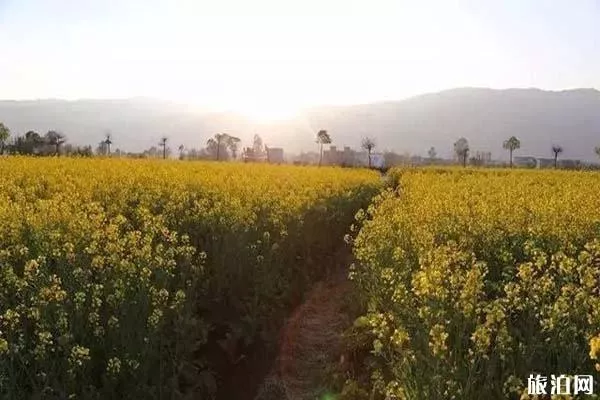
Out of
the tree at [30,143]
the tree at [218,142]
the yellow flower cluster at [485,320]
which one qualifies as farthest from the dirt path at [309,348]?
the tree at [218,142]

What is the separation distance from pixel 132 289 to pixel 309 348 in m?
4.24

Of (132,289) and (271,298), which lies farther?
(271,298)

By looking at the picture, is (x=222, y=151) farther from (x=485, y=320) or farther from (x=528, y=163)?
(x=485, y=320)

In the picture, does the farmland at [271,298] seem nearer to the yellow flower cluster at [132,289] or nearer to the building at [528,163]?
the yellow flower cluster at [132,289]

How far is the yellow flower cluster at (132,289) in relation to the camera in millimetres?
5703

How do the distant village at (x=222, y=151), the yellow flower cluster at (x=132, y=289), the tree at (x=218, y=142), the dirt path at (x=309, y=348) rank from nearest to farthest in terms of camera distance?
the yellow flower cluster at (x=132, y=289), the dirt path at (x=309, y=348), the distant village at (x=222, y=151), the tree at (x=218, y=142)

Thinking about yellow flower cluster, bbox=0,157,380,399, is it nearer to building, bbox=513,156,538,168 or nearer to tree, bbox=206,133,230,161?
building, bbox=513,156,538,168

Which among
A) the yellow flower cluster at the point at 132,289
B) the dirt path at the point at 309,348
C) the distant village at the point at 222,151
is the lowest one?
the dirt path at the point at 309,348

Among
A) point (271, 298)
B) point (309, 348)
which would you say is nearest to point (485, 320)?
point (271, 298)

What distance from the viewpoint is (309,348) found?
10.3 metres

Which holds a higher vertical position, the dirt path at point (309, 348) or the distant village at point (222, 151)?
the distant village at point (222, 151)

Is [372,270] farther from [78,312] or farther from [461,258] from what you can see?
[78,312]

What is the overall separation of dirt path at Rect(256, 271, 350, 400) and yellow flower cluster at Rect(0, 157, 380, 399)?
1.32 feet

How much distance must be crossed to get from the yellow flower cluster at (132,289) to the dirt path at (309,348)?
40cm
